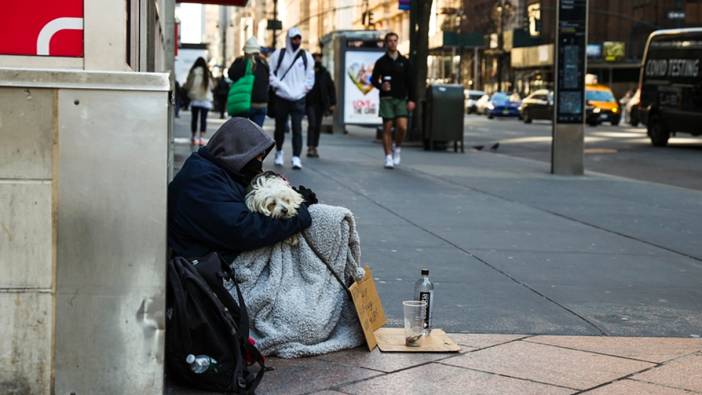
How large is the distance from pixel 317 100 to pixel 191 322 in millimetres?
15307

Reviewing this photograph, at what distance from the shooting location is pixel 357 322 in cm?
527

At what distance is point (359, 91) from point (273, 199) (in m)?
22.7

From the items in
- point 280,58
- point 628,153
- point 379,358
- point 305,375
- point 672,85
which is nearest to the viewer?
point 305,375

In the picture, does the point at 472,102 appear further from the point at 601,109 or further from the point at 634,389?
the point at 634,389

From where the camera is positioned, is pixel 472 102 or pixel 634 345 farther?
pixel 472 102

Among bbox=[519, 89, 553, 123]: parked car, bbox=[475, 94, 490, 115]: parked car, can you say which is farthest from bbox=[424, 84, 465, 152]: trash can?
bbox=[475, 94, 490, 115]: parked car

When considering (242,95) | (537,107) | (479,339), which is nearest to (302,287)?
(479,339)

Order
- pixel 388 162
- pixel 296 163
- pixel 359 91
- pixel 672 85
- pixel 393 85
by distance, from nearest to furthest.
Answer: pixel 296 163 → pixel 388 162 → pixel 393 85 → pixel 359 91 → pixel 672 85

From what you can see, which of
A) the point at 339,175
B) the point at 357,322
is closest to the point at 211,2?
the point at 339,175

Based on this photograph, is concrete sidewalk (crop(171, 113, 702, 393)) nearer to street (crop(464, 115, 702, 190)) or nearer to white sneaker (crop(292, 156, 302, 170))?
white sneaker (crop(292, 156, 302, 170))

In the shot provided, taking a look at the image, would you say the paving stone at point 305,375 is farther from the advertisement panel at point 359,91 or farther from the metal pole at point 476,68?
the metal pole at point 476,68

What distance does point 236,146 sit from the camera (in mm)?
4984

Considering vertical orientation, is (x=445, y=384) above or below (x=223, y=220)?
below

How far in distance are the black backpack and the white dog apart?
1.59 ft
